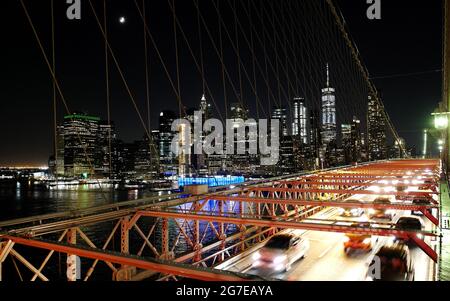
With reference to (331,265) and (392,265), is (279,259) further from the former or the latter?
(392,265)

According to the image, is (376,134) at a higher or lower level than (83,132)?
higher

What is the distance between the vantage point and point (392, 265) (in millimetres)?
7672

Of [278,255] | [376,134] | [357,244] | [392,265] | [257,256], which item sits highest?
[376,134]

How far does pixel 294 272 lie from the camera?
9.34m

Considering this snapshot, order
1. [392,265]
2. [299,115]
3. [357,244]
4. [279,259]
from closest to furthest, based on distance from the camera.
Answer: [392,265], [279,259], [357,244], [299,115]

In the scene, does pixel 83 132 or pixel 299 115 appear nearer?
pixel 83 132

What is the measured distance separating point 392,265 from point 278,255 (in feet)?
9.07

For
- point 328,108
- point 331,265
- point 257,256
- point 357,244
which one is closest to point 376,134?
point 328,108

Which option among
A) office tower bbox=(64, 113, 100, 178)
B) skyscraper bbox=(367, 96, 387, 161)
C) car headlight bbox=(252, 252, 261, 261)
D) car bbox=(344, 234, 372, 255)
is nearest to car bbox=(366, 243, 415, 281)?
car headlight bbox=(252, 252, 261, 261)

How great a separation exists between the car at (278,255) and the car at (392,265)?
7.39 ft

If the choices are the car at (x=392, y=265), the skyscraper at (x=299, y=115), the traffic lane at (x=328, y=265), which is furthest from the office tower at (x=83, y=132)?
the skyscraper at (x=299, y=115)
